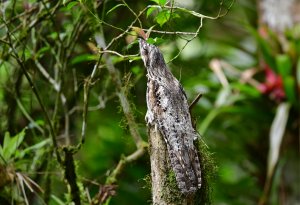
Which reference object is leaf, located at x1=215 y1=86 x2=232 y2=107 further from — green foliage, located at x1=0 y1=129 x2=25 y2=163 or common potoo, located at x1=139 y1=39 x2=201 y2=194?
common potoo, located at x1=139 y1=39 x2=201 y2=194

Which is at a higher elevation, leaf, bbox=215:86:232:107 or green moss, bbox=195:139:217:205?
leaf, bbox=215:86:232:107

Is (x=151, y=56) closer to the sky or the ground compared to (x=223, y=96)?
closer to the ground

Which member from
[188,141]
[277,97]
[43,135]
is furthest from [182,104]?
[277,97]

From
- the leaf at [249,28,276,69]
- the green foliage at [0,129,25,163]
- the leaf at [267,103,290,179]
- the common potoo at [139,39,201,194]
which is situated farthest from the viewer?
the leaf at [249,28,276,69]

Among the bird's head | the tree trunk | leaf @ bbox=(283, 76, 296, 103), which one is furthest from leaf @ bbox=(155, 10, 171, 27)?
leaf @ bbox=(283, 76, 296, 103)

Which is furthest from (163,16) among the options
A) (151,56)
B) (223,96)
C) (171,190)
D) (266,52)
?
(266,52)

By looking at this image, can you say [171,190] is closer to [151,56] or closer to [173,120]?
[173,120]
